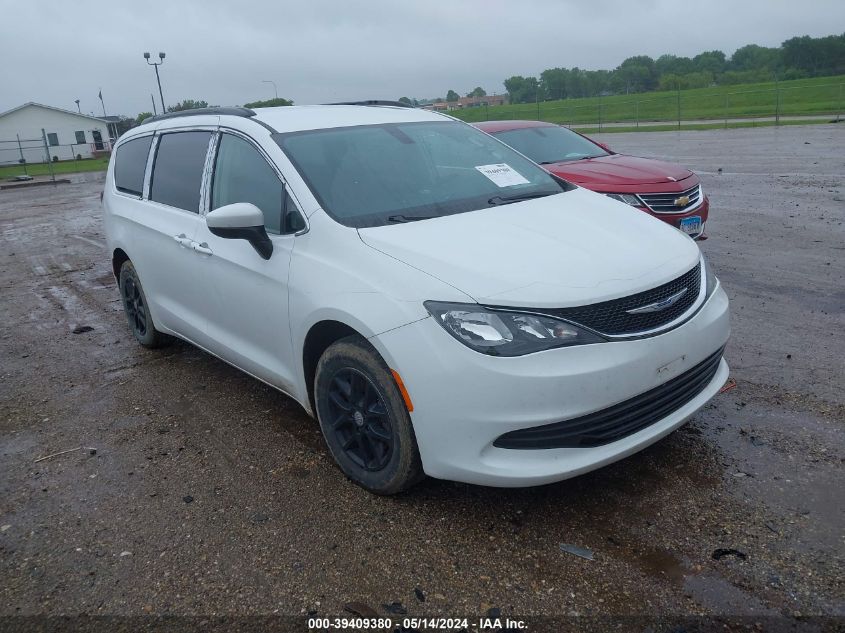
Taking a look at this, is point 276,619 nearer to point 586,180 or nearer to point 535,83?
point 586,180

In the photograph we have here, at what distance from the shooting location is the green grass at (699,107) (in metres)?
38.1

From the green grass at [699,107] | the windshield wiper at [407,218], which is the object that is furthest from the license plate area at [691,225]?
the green grass at [699,107]

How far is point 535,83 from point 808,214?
252 feet

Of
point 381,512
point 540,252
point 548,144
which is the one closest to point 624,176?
point 548,144

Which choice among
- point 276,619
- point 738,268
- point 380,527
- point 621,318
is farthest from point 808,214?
point 276,619

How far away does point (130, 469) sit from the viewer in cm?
405

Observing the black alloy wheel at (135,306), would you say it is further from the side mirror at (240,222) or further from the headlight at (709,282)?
the headlight at (709,282)

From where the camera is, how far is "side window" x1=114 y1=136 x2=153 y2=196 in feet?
18.3

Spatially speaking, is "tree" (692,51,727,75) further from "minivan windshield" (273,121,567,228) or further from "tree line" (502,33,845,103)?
"minivan windshield" (273,121,567,228)

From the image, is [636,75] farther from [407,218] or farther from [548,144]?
[407,218]

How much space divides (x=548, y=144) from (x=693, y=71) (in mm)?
83506

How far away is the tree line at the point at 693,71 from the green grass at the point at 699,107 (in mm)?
4795

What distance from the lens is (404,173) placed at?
4152mm

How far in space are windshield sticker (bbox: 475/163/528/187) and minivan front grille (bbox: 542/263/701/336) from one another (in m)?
1.35
